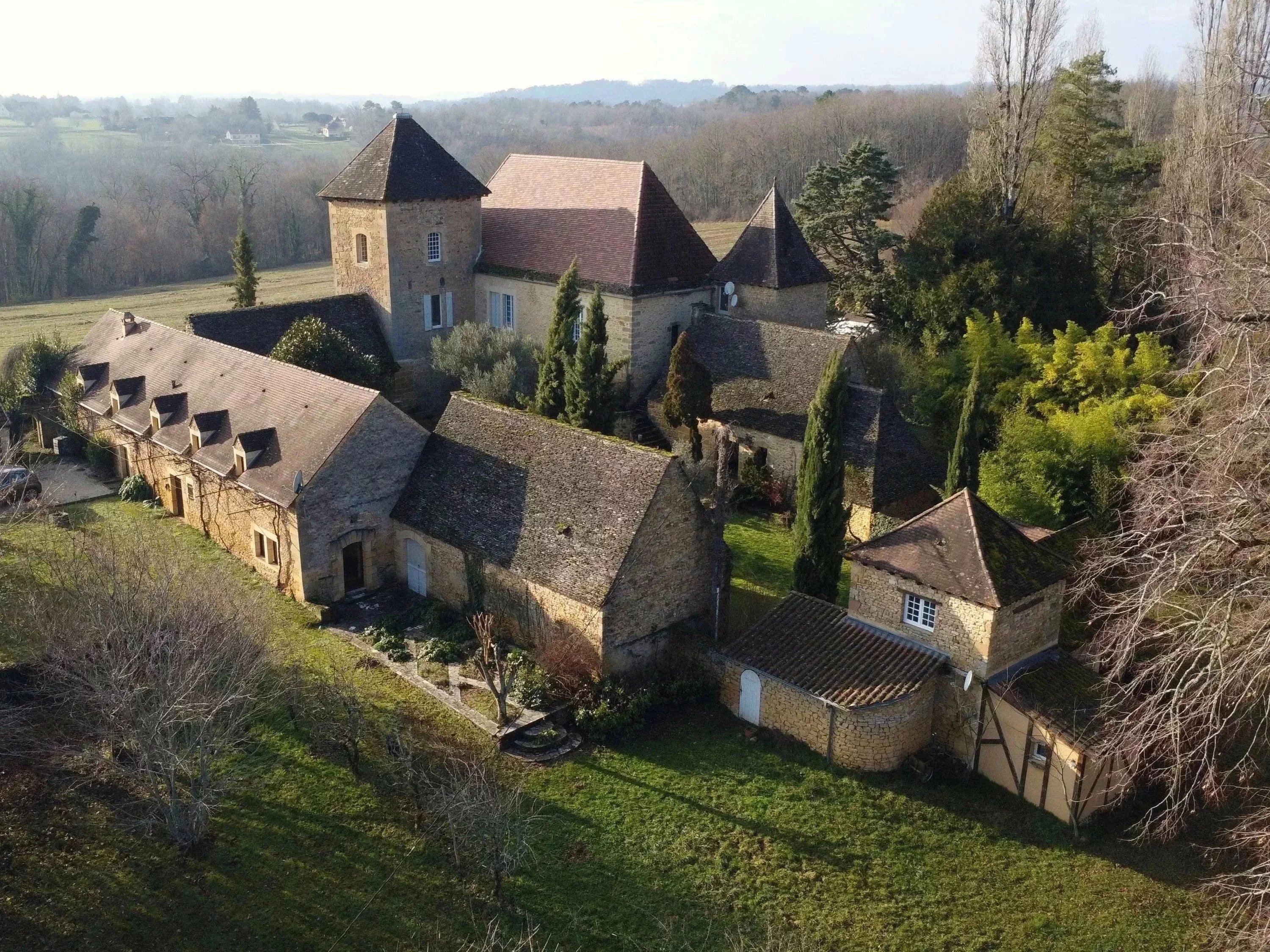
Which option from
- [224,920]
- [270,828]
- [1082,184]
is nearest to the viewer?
[224,920]

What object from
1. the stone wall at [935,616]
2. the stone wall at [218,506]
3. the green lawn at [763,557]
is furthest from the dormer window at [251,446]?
the stone wall at [935,616]

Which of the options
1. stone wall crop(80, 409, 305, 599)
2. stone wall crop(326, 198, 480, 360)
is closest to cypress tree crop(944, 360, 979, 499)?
stone wall crop(80, 409, 305, 599)

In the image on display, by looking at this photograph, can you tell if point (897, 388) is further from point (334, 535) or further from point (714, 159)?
point (714, 159)

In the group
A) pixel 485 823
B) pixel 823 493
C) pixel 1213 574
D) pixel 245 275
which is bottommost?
pixel 485 823

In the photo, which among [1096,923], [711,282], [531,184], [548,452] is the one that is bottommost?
[1096,923]

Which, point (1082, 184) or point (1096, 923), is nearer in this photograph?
point (1096, 923)

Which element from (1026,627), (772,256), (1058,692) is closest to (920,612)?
(1026,627)

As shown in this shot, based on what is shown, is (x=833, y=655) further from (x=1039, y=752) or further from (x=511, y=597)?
(x=511, y=597)

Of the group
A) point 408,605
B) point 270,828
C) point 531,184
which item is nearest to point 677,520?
point 408,605
